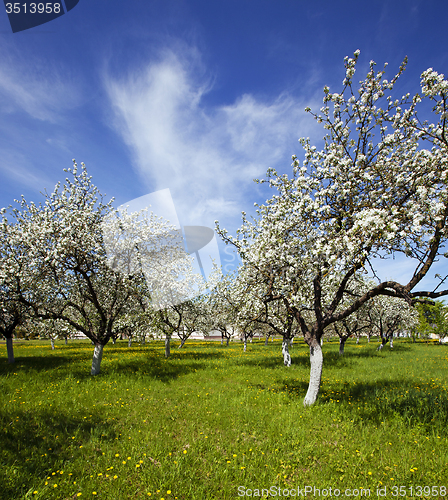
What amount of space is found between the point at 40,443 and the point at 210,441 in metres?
4.63

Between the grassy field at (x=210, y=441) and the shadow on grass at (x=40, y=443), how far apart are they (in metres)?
0.03

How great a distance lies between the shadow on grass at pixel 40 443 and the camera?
5574mm

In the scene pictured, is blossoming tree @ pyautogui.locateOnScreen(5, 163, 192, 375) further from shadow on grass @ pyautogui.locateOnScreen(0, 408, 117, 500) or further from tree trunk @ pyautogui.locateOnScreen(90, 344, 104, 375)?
shadow on grass @ pyautogui.locateOnScreen(0, 408, 117, 500)

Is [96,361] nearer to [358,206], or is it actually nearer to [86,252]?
[86,252]

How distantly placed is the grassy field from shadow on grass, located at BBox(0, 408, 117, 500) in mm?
30

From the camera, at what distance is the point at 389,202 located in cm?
834

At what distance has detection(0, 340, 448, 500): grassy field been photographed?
5566 mm

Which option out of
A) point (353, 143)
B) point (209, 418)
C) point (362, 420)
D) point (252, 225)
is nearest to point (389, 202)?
point (353, 143)

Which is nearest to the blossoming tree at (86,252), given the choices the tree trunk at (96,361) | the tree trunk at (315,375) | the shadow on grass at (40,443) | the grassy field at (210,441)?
the tree trunk at (96,361)

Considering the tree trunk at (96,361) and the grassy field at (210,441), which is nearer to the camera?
the grassy field at (210,441)

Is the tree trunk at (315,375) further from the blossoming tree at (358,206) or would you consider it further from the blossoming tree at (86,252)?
the blossoming tree at (86,252)

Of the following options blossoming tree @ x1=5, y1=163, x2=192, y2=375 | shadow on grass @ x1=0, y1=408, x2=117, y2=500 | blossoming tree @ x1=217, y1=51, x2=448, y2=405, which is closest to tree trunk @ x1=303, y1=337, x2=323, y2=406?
blossoming tree @ x1=217, y1=51, x2=448, y2=405

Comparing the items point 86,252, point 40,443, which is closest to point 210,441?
point 40,443

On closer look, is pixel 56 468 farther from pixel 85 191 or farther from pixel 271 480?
pixel 85 191
